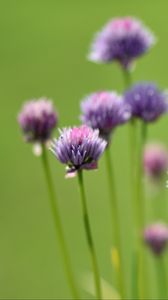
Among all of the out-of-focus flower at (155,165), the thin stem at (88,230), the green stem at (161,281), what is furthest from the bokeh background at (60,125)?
the thin stem at (88,230)

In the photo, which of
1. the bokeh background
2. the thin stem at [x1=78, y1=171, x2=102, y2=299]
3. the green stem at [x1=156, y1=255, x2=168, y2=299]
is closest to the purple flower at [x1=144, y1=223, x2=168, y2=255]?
the green stem at [x1=156, y1=255, x2=168, y2=299]

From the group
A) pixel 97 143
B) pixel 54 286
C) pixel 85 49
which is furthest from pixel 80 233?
pixel 85 49

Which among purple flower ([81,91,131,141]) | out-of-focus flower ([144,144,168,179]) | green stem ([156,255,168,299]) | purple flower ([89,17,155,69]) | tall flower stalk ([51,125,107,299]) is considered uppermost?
purple flower ([89,17,155,69])

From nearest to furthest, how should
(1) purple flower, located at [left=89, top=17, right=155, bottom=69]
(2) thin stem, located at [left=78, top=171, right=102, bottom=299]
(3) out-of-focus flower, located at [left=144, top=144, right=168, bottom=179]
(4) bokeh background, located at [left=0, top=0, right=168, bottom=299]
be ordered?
(2) thin stem, located at [left=78, top=171, right=102, bottom=299], (1) purple flower, located at [left=89, top=17, right=155, bottom=69], (3) out-of-focus flower, located at [left=144, top=144, right=168, bottom=179], (4) bokeh background, located at [left=0, top=0, right=168, bottom=299]

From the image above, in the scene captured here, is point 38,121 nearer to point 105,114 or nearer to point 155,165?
point 105,114

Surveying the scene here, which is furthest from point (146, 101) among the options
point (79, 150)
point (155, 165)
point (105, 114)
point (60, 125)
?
point (60, 125)

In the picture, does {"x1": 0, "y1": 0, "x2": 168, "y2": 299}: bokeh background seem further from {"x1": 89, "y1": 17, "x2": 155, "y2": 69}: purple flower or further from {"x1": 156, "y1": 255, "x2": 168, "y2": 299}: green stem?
{"x1": 89, "y1": 17, "x2": 155, "y2": 69}: purple flower

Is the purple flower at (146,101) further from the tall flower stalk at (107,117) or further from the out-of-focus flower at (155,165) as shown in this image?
the out-of-focus flower at (155,165)
